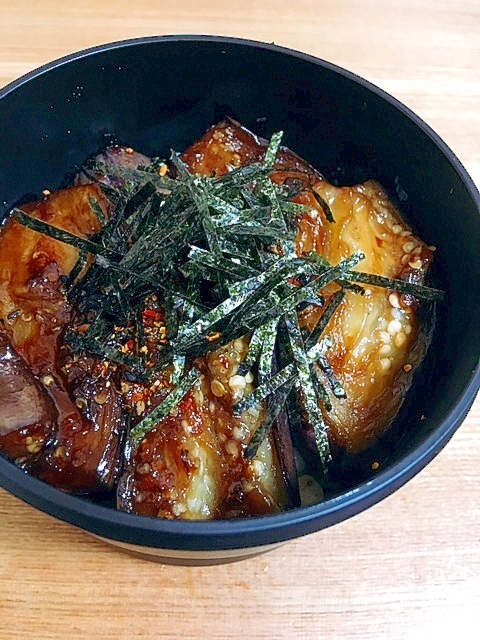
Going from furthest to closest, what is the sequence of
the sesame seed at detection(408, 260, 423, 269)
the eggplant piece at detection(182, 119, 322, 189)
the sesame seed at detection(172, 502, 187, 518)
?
the eggplant piece at detection(182, 119, 322, 189) < the sesame seed at detection(408, 260, 423, 269) < the sesame seed at detection(172, 502, 187, 518)

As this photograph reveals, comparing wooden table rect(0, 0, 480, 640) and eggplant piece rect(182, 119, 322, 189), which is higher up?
eggplant piece rect(182, 119, 322, 189)

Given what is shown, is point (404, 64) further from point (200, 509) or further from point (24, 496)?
point (24, 496)

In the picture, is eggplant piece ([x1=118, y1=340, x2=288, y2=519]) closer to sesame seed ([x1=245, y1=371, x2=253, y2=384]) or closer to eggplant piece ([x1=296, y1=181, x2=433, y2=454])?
sesame seed ([x1=245, y1=371, x2=253, y2=384])

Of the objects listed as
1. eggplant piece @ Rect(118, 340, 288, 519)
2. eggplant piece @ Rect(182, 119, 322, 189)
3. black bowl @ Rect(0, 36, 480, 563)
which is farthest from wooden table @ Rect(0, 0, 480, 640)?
eggplant piece @ Rect(182, 119, 322, 189)

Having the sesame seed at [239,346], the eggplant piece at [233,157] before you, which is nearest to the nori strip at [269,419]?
the sesame seed at [239,346]

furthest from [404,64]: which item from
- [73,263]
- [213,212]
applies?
[73,263]

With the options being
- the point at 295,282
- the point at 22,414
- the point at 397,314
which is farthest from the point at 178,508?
the point at 397,314

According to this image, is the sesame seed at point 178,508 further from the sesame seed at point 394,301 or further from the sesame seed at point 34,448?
the sesame seed at point 394,301
